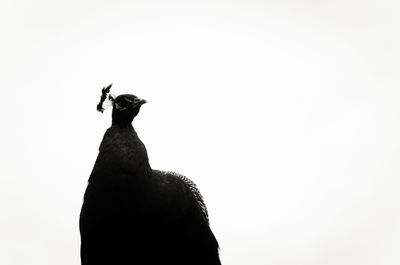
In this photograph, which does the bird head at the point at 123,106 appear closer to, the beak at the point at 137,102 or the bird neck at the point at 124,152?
the beak at the point at 137,102

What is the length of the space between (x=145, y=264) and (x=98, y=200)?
139 centimetres

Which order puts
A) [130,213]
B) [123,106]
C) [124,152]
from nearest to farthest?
[130,213], [124,152], [123,106]

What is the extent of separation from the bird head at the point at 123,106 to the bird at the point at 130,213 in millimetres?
20

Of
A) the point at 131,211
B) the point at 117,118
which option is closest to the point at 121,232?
the point at 131,211

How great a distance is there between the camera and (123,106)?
40.3ft

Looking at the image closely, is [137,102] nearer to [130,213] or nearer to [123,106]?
[123,106]

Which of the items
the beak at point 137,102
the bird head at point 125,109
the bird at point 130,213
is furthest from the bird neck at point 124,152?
the beak at point 137,102

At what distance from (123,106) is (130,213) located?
2.23 meters

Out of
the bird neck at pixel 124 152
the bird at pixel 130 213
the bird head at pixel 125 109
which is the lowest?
the bird at pixel 130 213

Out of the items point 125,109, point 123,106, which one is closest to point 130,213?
point 125,109

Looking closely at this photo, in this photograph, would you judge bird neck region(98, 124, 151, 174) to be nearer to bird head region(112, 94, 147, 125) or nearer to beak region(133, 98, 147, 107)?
bird head region(112, 94, 147, 125)

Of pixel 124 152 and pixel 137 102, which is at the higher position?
pixel 137 102

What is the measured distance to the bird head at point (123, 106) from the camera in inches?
479

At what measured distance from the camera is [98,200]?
1116 cm
